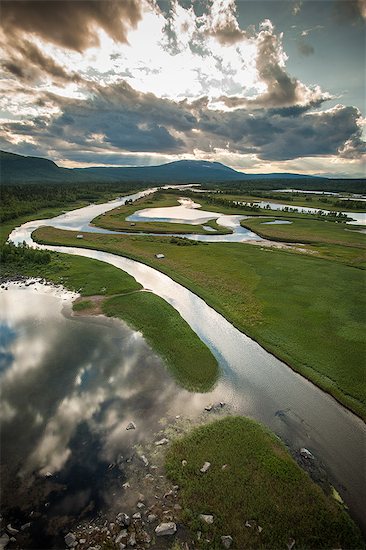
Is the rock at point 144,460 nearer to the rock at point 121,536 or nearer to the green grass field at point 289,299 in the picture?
the rock at point 121,536

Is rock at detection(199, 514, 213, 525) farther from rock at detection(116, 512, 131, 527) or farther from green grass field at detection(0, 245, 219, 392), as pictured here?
green grass field at detection(0, 245, 219, 392)

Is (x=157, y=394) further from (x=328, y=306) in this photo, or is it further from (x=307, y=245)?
(x=307, y=245)

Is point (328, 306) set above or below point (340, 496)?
above

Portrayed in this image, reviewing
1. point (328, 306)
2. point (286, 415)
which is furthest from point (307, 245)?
point (286, 415)

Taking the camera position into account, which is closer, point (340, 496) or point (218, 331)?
point (340, 496)

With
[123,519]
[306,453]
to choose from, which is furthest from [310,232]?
[123,519]

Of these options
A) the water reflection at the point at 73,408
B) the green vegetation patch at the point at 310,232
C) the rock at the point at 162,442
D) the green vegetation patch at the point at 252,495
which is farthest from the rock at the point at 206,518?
the green vegetation patch at the point at 310,232
